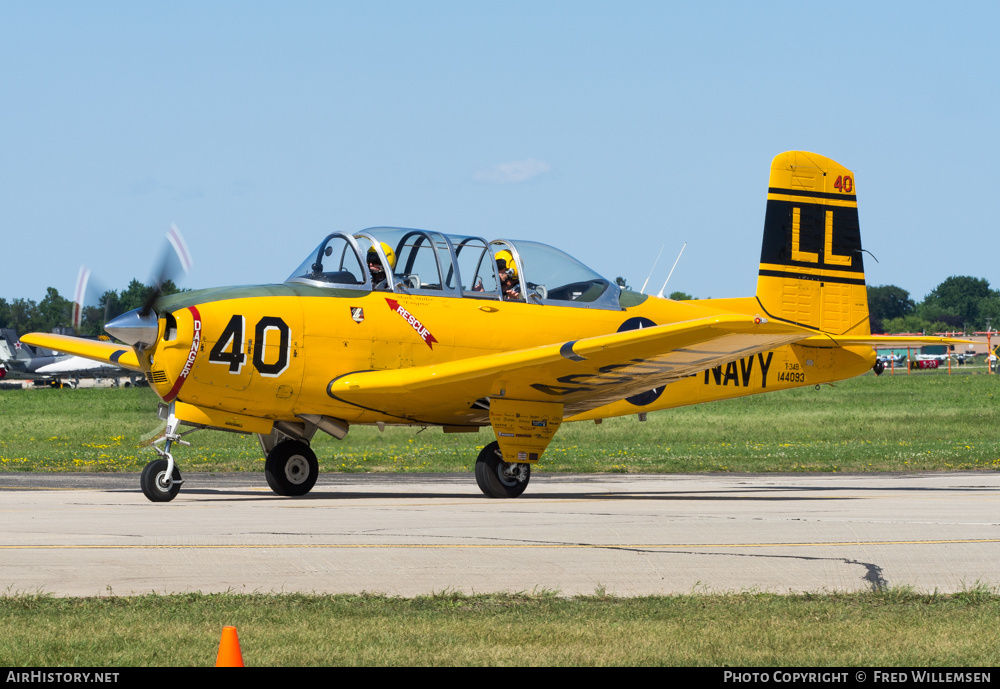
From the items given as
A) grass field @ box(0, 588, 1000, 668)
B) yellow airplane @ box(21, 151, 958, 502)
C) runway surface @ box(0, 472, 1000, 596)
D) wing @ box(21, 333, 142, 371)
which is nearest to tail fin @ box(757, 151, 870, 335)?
yellow airplane @ box(21, 151, 958, 502)

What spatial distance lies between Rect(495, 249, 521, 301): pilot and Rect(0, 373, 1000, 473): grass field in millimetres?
5182

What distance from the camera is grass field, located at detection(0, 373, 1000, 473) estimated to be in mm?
22859

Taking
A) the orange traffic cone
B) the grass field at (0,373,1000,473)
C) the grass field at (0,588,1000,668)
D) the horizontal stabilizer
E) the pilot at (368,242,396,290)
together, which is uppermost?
the pilot at (368,242,396,290)

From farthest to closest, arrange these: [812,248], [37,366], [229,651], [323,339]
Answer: [37,366]
[812,248]
[323,339]
[229,651]

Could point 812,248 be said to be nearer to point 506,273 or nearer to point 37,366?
point 506,273

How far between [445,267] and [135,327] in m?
4.11

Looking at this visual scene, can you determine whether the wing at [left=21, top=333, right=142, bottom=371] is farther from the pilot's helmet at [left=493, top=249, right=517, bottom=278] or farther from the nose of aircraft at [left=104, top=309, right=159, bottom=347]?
the pilot's helmet at [left=493, top=249, right=517, bottom=278]

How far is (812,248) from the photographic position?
62.8ft

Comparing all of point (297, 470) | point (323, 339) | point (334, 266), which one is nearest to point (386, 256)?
point (334, 266)

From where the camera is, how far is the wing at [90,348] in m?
17.4

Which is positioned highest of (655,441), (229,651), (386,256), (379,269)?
(386,256)

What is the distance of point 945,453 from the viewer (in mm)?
24938

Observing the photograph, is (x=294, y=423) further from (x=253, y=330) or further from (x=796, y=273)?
(x=796, y=273)
